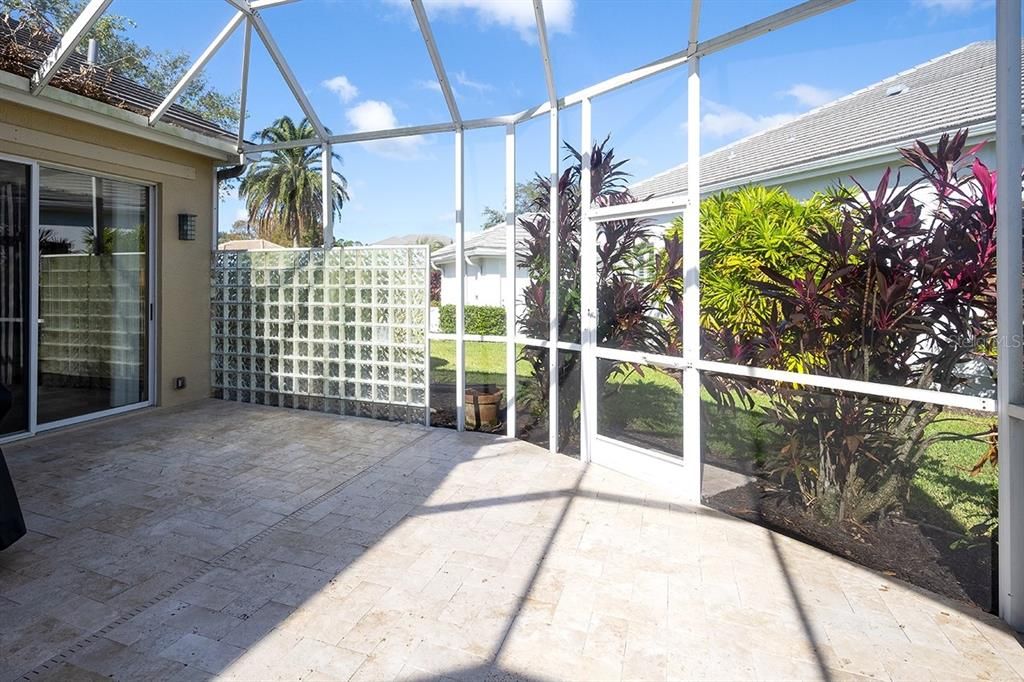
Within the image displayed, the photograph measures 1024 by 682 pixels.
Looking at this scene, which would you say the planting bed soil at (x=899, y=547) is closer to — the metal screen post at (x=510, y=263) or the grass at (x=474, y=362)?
the metal screen post at (x=510, y=263)

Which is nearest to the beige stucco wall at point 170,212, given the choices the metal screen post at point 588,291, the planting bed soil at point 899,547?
the metal screen post at point 588,291

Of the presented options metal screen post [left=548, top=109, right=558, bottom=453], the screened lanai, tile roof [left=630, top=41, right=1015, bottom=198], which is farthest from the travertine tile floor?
tile roof [left=630, top=41, right=1015, bottom=198]

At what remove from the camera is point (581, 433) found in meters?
4.93

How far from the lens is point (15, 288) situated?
4992 mm

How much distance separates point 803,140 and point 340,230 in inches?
185

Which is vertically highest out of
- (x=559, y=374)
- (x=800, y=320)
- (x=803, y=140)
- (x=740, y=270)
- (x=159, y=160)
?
(x=159, y=160)

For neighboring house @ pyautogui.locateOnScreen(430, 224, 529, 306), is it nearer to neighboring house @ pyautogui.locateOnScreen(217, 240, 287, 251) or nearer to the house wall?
the house wall

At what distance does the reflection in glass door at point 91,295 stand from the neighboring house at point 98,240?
0.5 inches

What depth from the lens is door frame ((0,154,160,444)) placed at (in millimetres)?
5082

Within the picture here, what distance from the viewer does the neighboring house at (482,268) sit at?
5.52 m

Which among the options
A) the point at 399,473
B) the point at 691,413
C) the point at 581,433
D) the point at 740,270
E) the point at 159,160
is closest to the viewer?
the point at 740,270

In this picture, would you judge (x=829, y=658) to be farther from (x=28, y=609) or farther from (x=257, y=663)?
(x=28, y=609)

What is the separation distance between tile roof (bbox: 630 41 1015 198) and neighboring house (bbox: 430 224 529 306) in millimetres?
2107

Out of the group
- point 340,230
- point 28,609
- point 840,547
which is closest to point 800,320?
point 840,547
